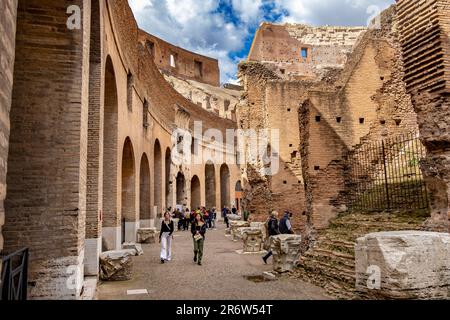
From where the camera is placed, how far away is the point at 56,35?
557cm

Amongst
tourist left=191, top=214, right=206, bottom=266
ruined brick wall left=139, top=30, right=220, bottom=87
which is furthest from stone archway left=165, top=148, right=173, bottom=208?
ruined brick wall left=139, top=30, right=220, bottom=87

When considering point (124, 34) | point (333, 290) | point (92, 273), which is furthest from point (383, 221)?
point (124, 34)

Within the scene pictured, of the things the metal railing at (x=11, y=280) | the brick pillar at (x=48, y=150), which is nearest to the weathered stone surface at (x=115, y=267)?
the brick pillar at (x=48, y=150)

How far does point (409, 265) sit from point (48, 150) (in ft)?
16.4

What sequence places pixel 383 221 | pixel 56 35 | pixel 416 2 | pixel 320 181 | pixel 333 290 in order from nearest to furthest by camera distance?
pixel 56 35
pixel 333 290
pixel 416 2
pixel 383 221
pixel 320 181

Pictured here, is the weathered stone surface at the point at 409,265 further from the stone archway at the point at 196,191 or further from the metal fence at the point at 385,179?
the stone archway at the point at 196,191

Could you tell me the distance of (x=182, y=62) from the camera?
159 ft

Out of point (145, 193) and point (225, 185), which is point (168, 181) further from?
point (225, 185)

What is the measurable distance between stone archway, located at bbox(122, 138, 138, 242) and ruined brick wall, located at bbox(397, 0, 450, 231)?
386 inches

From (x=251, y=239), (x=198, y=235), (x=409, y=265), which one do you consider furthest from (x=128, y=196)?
(x=409, y=265)

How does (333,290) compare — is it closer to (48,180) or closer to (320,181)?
(320,181)

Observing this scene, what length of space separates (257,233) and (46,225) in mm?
7566

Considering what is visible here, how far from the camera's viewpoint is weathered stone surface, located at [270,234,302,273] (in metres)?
8.19

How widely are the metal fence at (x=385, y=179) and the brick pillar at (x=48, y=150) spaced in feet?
19.9
